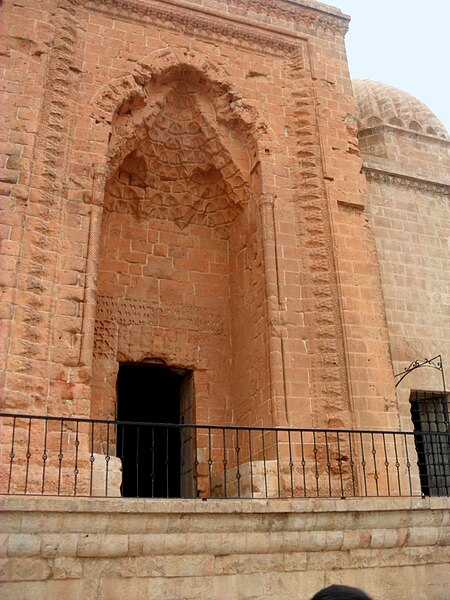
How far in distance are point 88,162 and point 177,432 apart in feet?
14.1

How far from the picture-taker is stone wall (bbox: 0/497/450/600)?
523 centimetres

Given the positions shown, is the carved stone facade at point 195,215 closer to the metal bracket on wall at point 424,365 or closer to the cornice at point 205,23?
the cornice at point 205,23

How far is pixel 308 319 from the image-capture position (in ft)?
26.9

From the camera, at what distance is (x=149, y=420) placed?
33.4 feet

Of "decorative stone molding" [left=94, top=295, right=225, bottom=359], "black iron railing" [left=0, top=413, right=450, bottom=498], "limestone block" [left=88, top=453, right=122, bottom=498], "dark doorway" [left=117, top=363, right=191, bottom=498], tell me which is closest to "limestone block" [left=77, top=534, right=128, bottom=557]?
"black iron railing" [left=0, top=413, right=450, bottom=498]

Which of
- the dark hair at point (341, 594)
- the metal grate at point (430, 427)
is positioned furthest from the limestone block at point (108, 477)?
the dark hair at point (341, 594)

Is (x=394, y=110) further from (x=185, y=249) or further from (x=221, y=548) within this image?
(x=221, y=548)

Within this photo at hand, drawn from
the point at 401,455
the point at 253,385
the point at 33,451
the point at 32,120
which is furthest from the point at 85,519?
the point at 32,120

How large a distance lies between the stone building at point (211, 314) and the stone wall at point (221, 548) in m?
0.02

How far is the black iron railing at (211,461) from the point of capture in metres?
6.28

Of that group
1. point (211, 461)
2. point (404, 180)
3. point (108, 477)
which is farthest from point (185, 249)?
point (404, 180)

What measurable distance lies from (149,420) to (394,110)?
765cm

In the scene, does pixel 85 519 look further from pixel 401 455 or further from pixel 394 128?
pixel 394 128

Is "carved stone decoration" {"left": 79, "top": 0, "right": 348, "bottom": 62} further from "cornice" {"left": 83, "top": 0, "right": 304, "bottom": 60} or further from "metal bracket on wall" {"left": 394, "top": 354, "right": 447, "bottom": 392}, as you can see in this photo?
"metal bracket on wall" {"left": 394, "top": 354, "right": 447, "bottom": 392}
